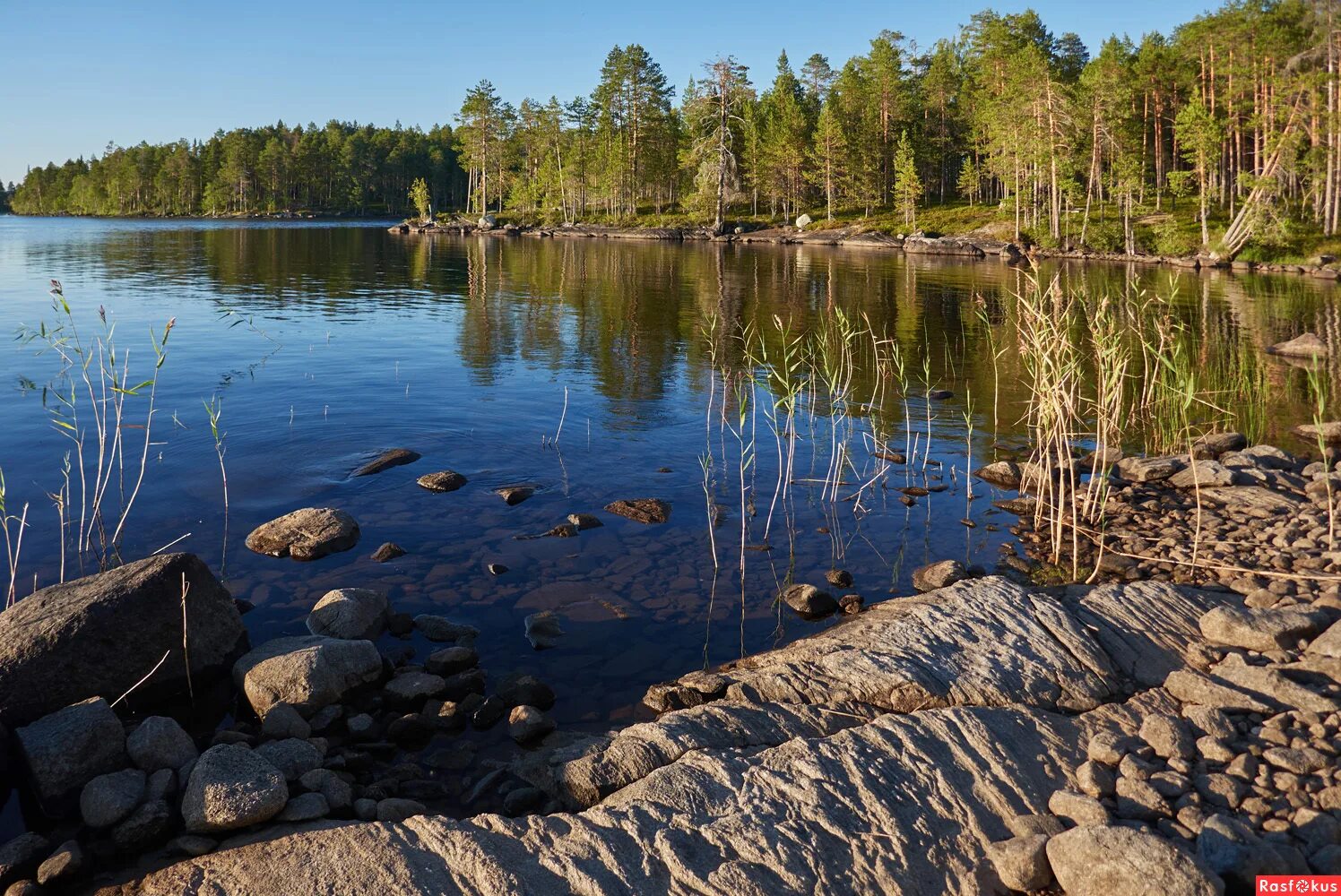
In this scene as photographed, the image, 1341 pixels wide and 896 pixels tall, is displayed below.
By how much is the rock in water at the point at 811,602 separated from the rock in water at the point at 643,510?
285cm

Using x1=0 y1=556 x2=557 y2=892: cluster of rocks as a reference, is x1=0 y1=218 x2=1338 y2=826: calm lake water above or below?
above

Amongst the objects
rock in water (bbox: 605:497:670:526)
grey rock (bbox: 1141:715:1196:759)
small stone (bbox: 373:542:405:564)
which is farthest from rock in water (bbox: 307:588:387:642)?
grey rock (bbox: 1141:715:1196:759)

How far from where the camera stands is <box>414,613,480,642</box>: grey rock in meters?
8.84

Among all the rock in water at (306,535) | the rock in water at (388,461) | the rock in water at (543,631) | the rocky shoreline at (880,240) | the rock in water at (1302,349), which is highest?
the rocky shoreline at (880,240)

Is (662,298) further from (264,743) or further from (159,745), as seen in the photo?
(159,745)

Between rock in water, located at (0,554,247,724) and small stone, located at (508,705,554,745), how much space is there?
2858 mm

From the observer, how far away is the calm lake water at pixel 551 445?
31.9 ft

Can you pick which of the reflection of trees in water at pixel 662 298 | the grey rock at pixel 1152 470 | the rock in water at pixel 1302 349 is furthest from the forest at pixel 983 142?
the grey rock at pixel 1152 470

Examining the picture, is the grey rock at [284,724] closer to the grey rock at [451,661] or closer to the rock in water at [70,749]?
the rock in water at [70,749]

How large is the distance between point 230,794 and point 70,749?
1.45 metres

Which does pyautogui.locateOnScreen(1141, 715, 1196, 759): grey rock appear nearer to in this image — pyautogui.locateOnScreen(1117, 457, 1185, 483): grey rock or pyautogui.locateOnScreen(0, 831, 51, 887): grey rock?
pyautogui.locateOnScreen(0, 831, 51, 887): grey rock

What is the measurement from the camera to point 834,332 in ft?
91.3

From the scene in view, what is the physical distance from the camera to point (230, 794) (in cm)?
573

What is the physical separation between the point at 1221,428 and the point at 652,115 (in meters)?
101
